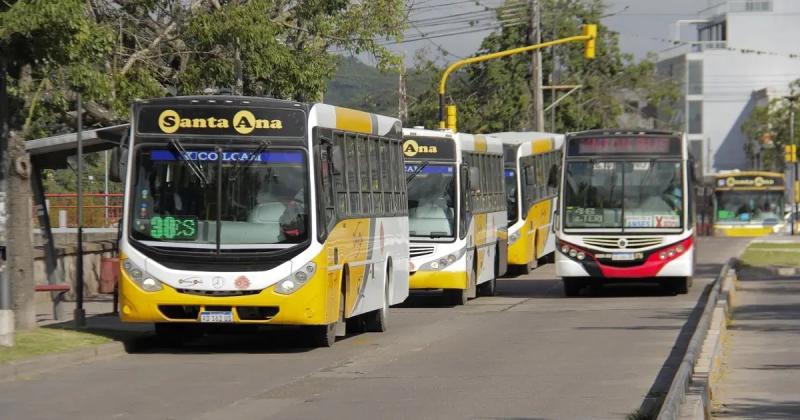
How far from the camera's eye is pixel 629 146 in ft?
99.0

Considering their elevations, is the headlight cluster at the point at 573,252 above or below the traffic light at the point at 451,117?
below

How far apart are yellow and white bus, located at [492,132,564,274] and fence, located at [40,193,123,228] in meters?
8.92

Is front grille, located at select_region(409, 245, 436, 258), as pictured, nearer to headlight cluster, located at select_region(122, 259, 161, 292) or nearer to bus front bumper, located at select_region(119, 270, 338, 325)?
bus front bumper, located at select_region(119, 270, 338, 325)

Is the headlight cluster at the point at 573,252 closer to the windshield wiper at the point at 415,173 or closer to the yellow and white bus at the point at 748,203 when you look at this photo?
the windshield wiper at the point at 415,173

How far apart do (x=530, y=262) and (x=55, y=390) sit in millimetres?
27353

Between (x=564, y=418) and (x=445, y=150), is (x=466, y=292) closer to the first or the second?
(x=445, y=150)

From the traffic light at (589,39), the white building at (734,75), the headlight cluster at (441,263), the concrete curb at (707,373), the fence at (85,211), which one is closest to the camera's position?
the concrete curb at (707,373)

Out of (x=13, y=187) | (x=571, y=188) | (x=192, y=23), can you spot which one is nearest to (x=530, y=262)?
(x=571, y=188)

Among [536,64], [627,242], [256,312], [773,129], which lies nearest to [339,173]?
[256,312]

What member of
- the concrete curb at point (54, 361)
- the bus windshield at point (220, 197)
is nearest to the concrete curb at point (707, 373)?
the bus windshield at point (220, 197)

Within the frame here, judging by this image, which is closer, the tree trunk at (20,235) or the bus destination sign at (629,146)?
the tree trunk at (20,235)

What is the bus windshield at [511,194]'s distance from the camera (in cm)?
3778

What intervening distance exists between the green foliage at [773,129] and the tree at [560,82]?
28411 mm

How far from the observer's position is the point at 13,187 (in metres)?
18.3
